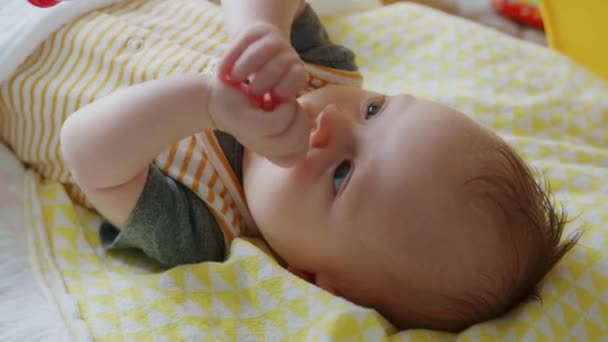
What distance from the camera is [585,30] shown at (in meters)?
1.38

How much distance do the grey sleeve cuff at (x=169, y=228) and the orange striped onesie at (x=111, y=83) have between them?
0.01m

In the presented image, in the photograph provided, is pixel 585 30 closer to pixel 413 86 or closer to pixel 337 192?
pixel 413 86

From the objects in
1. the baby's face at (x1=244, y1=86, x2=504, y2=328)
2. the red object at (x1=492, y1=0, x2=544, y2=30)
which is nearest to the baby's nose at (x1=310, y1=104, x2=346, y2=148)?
the baby's face at (x1=244, y1=86, x2=504, y2=328)

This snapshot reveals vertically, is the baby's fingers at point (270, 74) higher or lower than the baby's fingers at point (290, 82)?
higher

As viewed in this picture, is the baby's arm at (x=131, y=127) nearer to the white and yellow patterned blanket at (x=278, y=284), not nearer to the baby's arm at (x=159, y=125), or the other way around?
the baby's arm at (x=159, y=125)

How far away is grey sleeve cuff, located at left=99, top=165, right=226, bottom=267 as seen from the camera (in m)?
0.79

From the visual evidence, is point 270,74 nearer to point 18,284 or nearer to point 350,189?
point 350,189

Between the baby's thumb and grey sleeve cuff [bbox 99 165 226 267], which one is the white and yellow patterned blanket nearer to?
grey sleeve cuff [bbox 99 165 226 267]

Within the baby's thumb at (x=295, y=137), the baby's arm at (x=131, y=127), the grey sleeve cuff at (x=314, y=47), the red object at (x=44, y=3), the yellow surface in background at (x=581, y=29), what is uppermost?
the red object at (x=44, y=3)

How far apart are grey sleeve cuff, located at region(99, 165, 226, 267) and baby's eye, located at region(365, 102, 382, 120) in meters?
0.24

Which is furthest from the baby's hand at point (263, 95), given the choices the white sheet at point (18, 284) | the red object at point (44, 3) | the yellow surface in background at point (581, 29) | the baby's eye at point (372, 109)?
the yellow surface in background at point (581, 29)

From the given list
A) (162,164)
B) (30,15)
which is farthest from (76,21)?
(162,164)

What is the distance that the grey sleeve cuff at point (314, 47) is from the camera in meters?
1.02

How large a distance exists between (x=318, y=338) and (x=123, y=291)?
0.23 m
